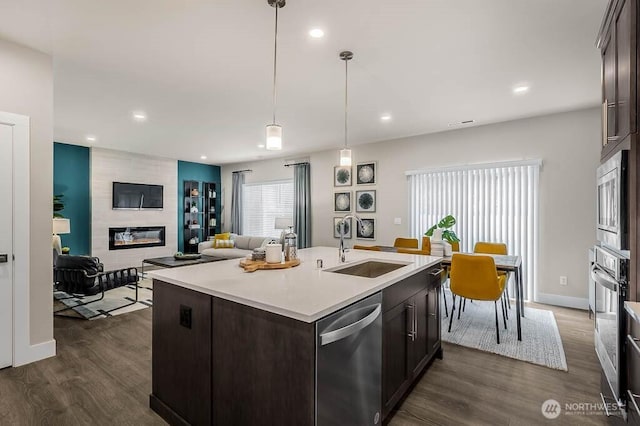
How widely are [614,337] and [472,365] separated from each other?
4.28 feet

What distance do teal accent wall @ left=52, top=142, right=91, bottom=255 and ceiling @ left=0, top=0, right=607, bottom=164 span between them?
5.70 feet

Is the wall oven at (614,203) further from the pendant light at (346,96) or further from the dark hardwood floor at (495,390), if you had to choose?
the pendant light at (346,96)

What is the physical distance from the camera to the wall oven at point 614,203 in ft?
4.99

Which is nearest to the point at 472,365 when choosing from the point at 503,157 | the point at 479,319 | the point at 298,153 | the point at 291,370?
the point at 479,319

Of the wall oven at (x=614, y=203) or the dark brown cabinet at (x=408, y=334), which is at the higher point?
the wall oven at (x=614, y=203)

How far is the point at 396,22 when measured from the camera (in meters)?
2.31

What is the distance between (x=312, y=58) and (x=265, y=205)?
18.6ft

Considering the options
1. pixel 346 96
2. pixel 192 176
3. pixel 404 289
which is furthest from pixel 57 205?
pixel 404 289

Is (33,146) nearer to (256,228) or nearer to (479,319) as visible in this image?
(479,319)

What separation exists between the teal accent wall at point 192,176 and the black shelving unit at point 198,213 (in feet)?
0.26

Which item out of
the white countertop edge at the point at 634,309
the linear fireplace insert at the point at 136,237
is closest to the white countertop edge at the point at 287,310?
the white countertop edge at the point at 634,309

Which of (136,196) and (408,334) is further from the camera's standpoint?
(136,196)

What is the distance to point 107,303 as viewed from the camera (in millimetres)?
4527

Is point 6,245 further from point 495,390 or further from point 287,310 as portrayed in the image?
point 495,390
